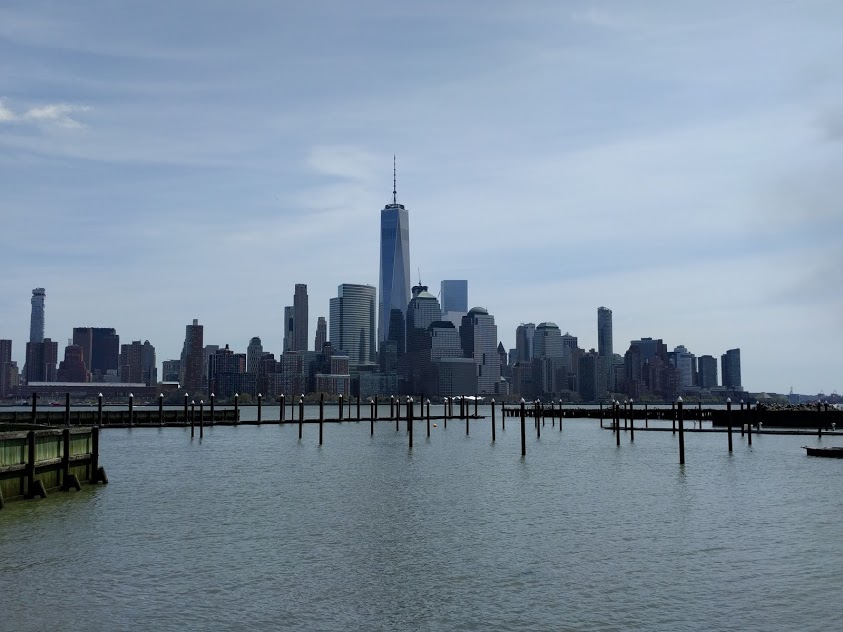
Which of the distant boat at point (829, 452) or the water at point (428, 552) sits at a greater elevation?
the distant boat at point (829, 452)

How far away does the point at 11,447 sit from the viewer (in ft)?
139

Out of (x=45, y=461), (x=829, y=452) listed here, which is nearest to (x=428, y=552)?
(x=45, y=461)

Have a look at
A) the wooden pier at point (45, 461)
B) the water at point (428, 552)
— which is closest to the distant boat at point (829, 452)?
the water at point (428, 552)

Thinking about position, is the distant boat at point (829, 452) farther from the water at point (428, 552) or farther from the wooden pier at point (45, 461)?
the wooden pier at point (45, 461)

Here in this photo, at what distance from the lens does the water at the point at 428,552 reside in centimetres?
2625

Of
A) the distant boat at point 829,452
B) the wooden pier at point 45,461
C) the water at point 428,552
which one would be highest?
the wooden pier at point 45,461

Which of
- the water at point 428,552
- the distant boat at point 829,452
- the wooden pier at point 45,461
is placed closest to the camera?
the water at point 428,552

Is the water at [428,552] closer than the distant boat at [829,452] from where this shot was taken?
Yes

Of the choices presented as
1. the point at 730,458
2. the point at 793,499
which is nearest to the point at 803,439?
the point at 730,458

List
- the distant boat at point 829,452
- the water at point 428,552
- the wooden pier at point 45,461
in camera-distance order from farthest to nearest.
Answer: the distant boat at point 829,452 < the wooden pier at point 45,461 < the water at point 428,552

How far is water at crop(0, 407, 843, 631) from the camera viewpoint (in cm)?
2625

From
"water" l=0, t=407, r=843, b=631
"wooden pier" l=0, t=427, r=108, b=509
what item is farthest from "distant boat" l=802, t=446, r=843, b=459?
"wooden pier" l=0, t=427, r=108, b=509

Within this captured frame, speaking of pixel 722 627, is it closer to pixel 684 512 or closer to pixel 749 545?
pixel 749 545

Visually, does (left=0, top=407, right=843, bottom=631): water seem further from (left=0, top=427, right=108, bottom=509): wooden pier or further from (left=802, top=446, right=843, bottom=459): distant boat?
(left=802, top=446, right=843, bottom=459): distant boat
